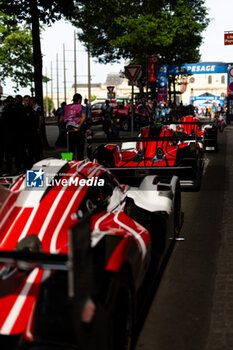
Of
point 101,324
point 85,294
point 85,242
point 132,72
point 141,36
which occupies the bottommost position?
point 101,324

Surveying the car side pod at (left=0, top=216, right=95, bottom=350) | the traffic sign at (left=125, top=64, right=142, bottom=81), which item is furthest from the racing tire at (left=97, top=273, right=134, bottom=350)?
the traffic sign at (left=125, top=64, right=142, bottom=81)

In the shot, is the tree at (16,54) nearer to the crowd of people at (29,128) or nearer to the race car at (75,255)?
the crowd of people at (29,128)

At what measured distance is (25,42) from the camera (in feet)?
125

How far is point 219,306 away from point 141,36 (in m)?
30.2

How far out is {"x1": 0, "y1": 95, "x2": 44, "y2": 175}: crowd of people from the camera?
11.0 meters

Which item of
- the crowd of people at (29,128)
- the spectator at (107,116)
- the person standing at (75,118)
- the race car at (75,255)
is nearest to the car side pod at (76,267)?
the race car at (75,255)

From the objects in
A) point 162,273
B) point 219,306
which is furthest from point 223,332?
point 162,273

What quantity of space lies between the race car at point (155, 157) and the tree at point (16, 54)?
2935 cm

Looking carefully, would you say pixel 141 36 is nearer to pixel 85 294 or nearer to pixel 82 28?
pixel 82 28

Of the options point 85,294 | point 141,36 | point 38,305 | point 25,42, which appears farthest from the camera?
point 25,42

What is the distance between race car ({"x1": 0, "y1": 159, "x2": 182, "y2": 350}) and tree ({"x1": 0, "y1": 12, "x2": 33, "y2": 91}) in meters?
34.9

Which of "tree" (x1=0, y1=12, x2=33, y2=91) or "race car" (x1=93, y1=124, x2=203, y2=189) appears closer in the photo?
"race car" (x1=93, y1=124, x2=203, y2=189)

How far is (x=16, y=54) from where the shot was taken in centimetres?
3841

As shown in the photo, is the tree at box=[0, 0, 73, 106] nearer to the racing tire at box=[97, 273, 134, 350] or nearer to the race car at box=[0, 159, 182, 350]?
the race car at box=[0, 159, 182, 350]
